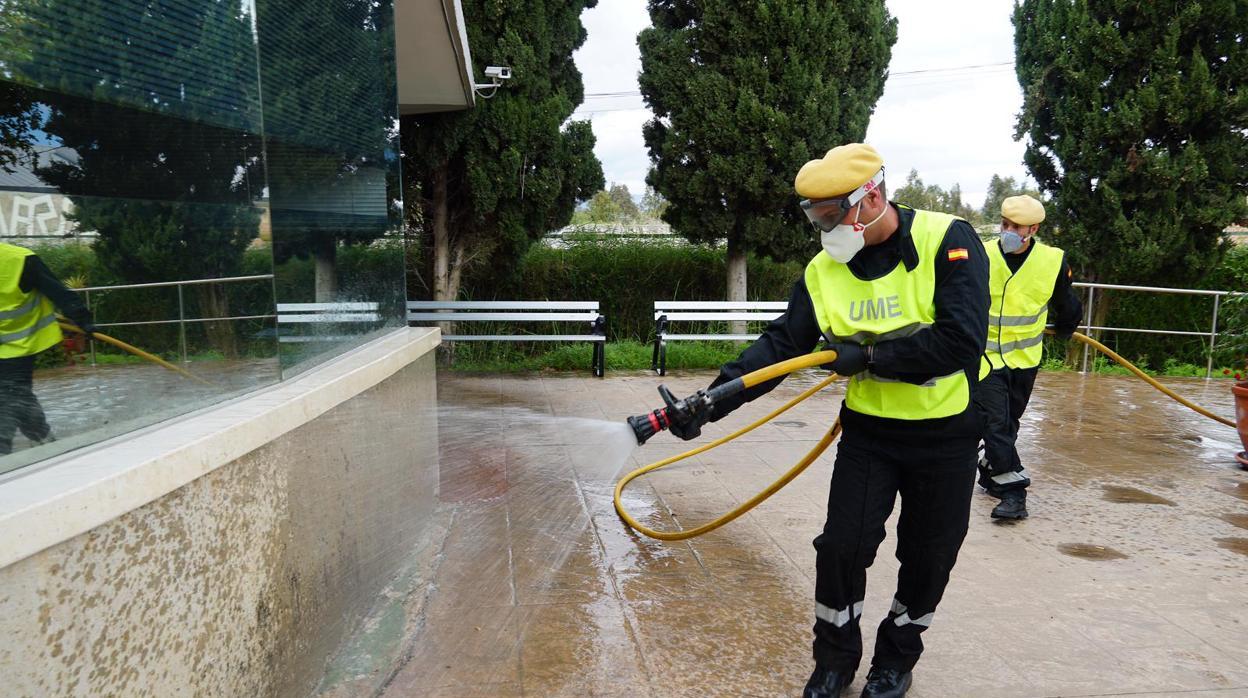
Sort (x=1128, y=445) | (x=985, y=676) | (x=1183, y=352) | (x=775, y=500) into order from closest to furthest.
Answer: (x=985, y=676), (x=775, y=500), (x=1128, y=445), (x=1183, y=352)

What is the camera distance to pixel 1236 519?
186 inches

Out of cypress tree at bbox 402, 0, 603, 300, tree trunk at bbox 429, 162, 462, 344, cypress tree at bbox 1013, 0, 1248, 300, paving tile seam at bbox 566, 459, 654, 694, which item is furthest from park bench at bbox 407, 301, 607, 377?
cypress tree at bbox 1013, 0, 1248, 300

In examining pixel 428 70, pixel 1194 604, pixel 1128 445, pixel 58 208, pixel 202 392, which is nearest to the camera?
pixel 58 208

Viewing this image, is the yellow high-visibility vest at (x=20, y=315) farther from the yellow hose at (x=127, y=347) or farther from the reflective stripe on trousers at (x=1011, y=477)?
the reflective stripe on trousers at (x=1011, y=477)

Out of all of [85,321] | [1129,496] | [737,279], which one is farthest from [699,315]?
[85,321]

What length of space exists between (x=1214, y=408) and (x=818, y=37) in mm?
5845

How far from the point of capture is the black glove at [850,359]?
8.86 feet

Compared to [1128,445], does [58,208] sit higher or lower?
higher

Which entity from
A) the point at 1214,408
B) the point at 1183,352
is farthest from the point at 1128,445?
the point at 1183,352

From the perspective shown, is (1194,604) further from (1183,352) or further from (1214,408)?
(1183,352)

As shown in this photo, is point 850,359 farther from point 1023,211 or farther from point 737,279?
point 737,279

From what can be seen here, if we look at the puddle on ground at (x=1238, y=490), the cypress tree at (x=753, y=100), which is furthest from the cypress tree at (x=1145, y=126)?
the puddle on ground at (x=1238, y=490)

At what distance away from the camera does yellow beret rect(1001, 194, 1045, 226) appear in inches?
179

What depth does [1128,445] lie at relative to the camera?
642 cm
